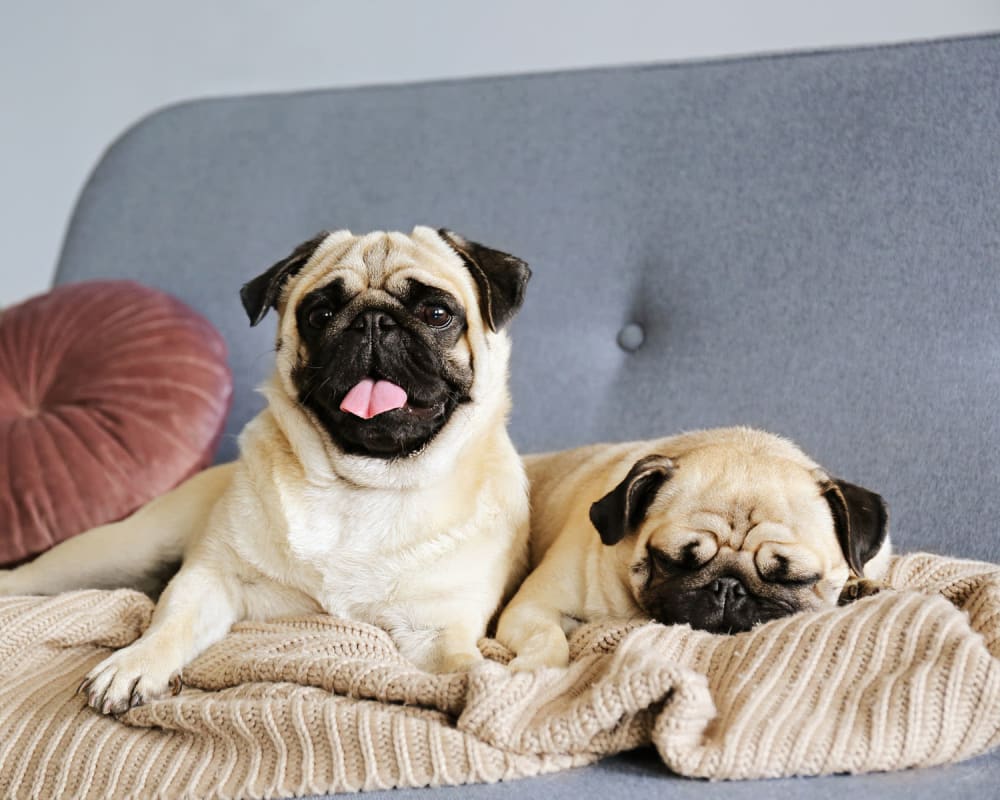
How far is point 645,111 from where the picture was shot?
2.36 meters

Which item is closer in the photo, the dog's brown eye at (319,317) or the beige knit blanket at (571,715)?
the beige knit blanket at (571,715)

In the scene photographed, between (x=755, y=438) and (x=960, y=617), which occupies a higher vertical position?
(x=755, y=438)

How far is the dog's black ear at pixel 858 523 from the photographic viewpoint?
4.98 feet

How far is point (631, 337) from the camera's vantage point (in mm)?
2271

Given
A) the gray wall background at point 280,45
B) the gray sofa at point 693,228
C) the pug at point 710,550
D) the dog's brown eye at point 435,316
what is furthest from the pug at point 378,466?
the gray wall background at point 280,45

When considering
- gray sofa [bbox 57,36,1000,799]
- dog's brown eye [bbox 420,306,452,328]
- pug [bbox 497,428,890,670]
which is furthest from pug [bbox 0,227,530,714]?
gray sofa [bbox 57,36,1000,799]

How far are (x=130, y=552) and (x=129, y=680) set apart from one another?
55 cm

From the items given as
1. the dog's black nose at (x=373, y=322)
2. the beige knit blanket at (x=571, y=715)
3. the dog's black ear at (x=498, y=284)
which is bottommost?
the beige knit blanket at (x=571, y=715)

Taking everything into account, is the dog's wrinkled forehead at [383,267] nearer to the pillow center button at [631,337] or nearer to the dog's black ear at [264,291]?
the dog's black ear at [264,291]

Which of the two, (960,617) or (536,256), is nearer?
(960,617)

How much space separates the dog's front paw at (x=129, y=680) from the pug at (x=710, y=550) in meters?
0.52

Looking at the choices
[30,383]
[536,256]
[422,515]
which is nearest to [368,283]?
[422,515]

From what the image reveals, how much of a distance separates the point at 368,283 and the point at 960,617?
104 cm

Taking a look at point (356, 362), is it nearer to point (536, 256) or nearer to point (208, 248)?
point (536, 256)
